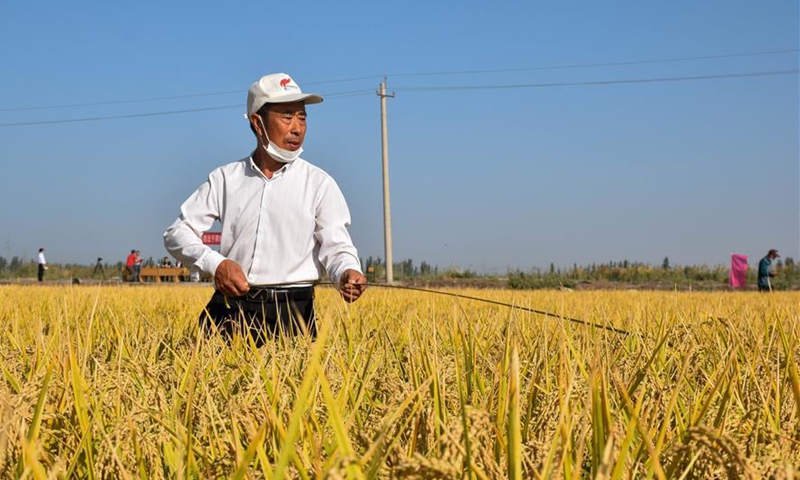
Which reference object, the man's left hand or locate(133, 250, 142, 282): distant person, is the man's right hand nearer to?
the man's left hand

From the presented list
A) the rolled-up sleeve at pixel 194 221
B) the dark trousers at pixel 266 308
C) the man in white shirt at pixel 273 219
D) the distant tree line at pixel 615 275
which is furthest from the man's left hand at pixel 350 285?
the distant tree line at pixel 615 275

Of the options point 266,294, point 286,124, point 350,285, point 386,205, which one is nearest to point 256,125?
point 286,124

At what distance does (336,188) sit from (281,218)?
31 centimetres

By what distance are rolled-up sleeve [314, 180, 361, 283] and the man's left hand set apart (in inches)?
11.8

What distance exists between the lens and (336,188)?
3.72m

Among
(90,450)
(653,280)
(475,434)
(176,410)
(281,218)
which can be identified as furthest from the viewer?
(653,280)

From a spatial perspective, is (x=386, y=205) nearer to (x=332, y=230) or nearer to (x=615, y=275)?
(x=615, y=275)

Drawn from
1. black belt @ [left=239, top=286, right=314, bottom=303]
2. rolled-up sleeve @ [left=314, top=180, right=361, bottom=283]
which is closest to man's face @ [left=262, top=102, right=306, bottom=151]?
rolled-up sleeve @ [left=314, top=180, right=361, bottom=283]

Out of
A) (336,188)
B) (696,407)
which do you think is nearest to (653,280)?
(336,188)

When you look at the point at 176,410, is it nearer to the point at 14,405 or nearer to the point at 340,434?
→ the point at 14,405

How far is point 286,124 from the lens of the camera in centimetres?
345

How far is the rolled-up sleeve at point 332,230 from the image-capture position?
11.5 ft

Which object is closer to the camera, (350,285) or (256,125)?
(350,285)

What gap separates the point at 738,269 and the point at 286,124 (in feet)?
69.3
